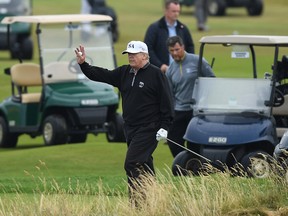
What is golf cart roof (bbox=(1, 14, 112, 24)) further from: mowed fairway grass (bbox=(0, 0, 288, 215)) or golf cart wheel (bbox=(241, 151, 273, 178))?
golf cart wheel (bbox=(241, 151, 273, 178))

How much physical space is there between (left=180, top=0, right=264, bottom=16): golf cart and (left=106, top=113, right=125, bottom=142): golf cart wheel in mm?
21156

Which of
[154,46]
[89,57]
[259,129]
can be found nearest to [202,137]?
[259,129]

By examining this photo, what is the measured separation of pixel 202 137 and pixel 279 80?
137 cm

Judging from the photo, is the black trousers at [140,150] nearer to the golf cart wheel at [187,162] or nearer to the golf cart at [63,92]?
the golf cart wheel at [187,162]

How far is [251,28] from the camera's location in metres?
34.9

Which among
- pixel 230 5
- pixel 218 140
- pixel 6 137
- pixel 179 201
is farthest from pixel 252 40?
pixel 230 5

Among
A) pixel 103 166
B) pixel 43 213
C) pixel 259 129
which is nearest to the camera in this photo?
pixel 43 213

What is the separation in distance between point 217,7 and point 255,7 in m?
1.26

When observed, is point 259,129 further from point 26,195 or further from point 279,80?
point 26,195

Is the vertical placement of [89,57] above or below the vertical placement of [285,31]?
above

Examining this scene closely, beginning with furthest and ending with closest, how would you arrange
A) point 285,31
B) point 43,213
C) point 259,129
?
point 285,31, point 259,129, point 43,213

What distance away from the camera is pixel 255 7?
3928 centimetres

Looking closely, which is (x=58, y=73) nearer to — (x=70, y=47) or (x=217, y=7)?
(x=70, y=47)

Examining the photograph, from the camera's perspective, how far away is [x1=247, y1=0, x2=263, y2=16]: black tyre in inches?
1537
